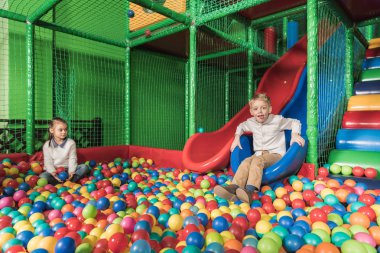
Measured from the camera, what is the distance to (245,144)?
2541 mm

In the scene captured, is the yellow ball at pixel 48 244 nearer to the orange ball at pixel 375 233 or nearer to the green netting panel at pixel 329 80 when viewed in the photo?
the orange ball at pixel 375 233

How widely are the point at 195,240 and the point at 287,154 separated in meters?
1.23

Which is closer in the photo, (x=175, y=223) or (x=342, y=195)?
(x=175, y=223)

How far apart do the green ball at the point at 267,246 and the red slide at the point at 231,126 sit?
1386 mm

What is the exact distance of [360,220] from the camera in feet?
4.40

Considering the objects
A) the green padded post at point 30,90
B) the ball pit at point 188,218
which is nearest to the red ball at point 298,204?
the ball pit at point 188,218

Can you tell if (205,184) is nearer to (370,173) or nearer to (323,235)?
(323,235)

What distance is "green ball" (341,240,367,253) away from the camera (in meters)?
1.02

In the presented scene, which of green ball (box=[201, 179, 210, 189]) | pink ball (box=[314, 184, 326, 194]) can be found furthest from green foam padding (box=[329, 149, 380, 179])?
green ball (box=[201, 179, 210, 189])

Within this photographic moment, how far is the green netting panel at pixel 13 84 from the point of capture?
305 centimetres

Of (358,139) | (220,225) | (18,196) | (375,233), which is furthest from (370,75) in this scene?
(18,196)

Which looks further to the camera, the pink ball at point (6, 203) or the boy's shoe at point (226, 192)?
the boy's shoe at point (226, 192)

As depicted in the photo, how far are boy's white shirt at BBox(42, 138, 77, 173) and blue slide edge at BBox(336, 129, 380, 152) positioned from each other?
2515 mm

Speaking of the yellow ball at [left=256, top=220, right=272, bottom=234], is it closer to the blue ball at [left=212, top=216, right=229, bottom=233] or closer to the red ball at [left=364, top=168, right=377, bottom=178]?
the blue ball at [left=212, top=216, right=229, bottom=233]
